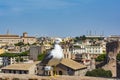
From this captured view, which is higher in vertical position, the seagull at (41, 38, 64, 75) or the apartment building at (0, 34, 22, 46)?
the seagull at (41, 38, 64, 75)

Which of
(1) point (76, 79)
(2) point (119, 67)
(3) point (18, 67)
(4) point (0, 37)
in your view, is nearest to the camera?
(1) point (76, 79)

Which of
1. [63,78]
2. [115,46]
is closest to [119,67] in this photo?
[63,78]

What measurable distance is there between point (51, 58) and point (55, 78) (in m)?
0.62

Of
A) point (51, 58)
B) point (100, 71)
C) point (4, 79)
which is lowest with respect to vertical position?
point (100, 71)

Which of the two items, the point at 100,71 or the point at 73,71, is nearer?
the point at 73,71

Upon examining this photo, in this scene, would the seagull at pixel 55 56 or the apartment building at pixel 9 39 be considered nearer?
the seagull at pixel 55 56

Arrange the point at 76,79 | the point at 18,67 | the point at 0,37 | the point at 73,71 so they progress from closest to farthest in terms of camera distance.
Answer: the point at 76,79
the point at 73,71
the point at 18,67
the point at 0,37

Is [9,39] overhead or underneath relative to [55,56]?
underneath

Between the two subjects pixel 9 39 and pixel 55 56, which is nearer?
pixel 55 56

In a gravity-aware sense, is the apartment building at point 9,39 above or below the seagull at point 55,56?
below

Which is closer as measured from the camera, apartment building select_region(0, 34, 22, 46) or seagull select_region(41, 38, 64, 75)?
seagull select_region(41, 38, 64, 75)

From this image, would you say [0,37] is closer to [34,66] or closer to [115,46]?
[115,46]

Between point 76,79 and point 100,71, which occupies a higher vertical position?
point 76,79

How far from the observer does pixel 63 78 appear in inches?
408
